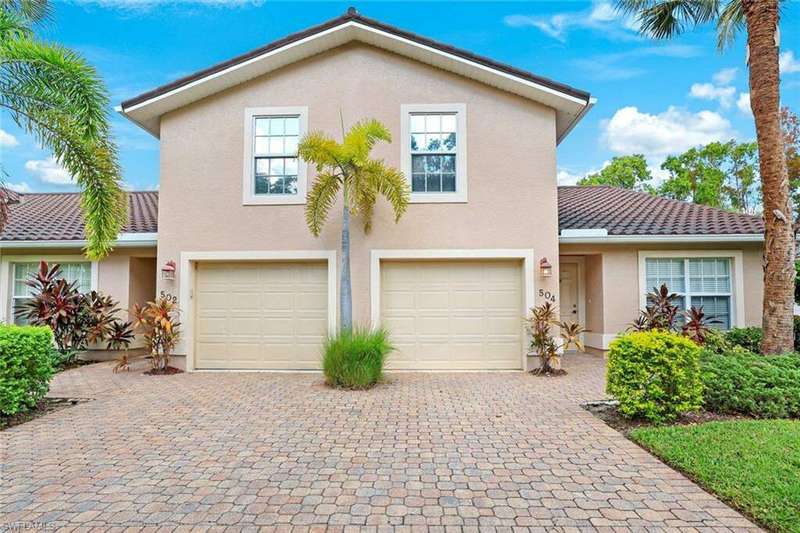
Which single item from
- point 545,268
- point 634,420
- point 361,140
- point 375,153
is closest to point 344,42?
point 375,153

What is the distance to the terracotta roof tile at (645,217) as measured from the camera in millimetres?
10867

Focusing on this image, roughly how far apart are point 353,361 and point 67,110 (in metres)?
6.23

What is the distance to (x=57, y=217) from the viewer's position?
1277 centimetres

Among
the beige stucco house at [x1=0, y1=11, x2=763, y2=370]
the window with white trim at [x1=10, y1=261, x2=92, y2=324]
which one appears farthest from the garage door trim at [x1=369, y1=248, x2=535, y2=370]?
the window with white trim at [x1=10, y1=261, x2=92, y2=324]

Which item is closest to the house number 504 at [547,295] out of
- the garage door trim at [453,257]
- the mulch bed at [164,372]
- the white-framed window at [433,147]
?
the garage door trim at [453,257]

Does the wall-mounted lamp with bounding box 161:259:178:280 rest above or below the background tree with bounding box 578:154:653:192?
below

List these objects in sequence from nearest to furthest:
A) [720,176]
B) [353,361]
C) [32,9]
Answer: [353,361] → [32,9] → [720,176]

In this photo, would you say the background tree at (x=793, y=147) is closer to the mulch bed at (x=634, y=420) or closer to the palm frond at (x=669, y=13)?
the palm frond at (x=669, y=13)

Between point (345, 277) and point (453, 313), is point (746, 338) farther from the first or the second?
point (345, 277)

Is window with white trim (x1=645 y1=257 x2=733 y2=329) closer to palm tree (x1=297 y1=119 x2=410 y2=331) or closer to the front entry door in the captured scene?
the front entry door

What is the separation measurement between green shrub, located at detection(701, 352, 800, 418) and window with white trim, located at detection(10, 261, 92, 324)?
13.2m

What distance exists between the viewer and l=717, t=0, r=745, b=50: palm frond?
29.1 feet

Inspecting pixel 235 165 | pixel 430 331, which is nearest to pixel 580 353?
pixel 430 331

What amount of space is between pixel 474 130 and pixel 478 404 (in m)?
5.89
